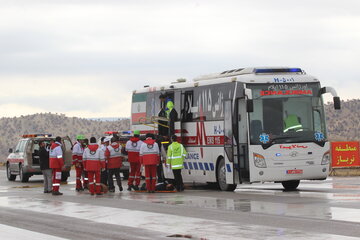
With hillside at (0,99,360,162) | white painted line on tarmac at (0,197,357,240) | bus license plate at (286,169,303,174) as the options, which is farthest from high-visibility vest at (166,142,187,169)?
hillside at (0,99,360,162)

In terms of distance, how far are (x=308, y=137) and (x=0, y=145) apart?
93.9 m

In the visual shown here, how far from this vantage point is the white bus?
2402cm

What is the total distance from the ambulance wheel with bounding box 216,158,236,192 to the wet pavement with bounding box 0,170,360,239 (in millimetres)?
416

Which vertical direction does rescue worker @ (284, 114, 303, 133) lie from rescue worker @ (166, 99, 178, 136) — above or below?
below

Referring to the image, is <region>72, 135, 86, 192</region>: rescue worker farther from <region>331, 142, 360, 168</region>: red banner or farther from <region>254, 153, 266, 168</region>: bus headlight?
<region>331, 142, 360, 168</region>: red banner

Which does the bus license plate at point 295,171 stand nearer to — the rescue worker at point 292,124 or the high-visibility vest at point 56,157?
the rescue worker at point 292,124

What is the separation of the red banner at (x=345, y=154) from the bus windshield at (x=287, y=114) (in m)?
10.7

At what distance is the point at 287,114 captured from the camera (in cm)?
2445

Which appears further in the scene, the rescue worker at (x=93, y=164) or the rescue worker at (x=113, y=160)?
the rescue worker at (x=113, y=160)

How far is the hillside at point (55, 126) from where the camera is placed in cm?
12666

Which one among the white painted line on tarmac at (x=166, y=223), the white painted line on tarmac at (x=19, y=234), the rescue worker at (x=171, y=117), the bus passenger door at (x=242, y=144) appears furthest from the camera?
the rescue worker at (x=171, y=117)

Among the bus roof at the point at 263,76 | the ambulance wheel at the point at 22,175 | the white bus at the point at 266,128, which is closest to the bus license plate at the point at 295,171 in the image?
the white bus at the point at 266,128

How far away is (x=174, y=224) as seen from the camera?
15.7m

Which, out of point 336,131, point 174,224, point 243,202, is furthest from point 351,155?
point 336,131
